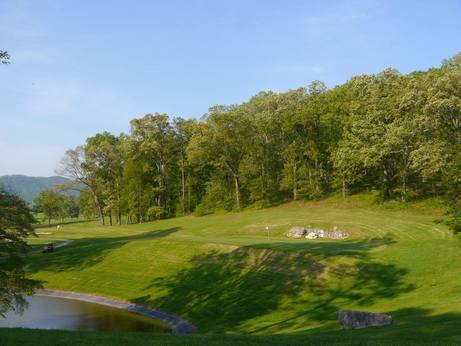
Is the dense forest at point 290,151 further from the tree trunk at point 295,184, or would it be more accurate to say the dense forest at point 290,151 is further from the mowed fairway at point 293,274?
the mowed fairway at point 293,274

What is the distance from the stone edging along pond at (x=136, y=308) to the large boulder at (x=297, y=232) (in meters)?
22.5

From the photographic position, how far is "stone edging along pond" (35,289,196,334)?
106 feet

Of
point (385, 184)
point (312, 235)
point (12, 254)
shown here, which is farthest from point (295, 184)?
point (12, 254)

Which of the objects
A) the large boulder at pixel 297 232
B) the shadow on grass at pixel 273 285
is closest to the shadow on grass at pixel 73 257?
the shadow on grass at pixel 273 285

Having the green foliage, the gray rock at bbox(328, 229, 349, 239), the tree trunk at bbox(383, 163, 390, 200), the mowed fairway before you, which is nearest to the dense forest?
the tree trunk at bbox(383, 163, 390, 200)

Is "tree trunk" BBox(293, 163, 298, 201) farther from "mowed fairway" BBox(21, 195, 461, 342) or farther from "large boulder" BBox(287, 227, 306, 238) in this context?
"large boulder" BBox(287, 227, 306, 238)

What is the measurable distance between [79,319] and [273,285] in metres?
16.3

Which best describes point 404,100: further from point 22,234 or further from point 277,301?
point 22,234

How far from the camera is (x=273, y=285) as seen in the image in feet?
114

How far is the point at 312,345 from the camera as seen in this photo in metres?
14.7

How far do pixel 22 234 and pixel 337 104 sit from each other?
174 feet

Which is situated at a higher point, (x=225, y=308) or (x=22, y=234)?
(x=22, y=234)

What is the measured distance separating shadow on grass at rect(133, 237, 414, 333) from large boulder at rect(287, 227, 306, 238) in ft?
35.3

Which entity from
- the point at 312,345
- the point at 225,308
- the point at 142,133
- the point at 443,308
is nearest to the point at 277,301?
the point at 225,308
